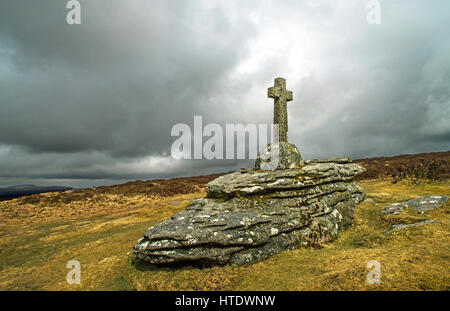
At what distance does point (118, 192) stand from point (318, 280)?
127 ft

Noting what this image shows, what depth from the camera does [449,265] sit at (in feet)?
19.0

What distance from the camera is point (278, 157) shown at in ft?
44.0

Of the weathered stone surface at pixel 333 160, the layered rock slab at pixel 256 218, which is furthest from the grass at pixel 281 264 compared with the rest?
the weathered stone surface at pixel 333 160

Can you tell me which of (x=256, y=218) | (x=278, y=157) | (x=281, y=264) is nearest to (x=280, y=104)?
(x=278, y=157)

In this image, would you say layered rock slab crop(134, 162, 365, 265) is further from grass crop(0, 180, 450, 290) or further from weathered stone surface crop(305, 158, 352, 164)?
weathered stone surface crop(305, 158, 352, 164)

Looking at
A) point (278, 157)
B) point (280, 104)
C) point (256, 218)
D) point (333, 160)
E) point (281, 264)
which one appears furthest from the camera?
point (333, 160)

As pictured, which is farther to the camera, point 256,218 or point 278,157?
point 278,157

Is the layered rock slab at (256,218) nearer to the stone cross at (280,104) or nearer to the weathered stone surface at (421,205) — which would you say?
the weathered stone surface at (421,205)

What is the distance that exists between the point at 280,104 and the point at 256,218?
9.61 meters

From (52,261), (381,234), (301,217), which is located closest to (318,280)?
(301,217)

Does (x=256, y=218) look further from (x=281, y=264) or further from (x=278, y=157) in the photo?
(x=278, y=157)
